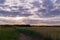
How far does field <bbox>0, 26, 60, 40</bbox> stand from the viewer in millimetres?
1894

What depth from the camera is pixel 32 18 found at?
6.30 ft

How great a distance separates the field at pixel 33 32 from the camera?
1894mm

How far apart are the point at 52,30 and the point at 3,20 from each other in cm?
39

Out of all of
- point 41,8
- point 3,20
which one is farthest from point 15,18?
point 41,8

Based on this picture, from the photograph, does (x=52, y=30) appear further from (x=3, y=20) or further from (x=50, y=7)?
(x=3, y=20)

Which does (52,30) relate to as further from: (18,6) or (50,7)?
(18,6)

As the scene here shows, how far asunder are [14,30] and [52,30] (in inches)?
11.6

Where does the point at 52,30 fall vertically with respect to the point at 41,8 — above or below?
below

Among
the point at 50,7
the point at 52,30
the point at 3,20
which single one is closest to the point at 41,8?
the point at 50,7

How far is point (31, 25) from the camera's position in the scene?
6.25 feet

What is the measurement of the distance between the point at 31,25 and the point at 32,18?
6cm

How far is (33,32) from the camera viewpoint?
191cm

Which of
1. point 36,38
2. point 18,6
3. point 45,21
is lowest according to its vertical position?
point 36,38

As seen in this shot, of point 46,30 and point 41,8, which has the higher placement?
point 41,8
